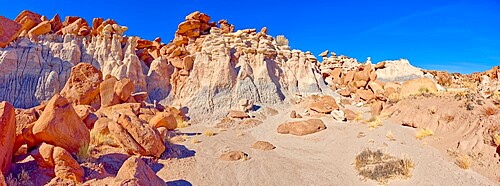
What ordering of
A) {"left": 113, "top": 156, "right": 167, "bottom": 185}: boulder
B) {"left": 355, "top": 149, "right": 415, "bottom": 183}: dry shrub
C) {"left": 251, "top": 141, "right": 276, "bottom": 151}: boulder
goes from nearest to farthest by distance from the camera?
{"left": 113, "top": 156, "right": 167, "bottom": 185}: boulder, {"left": 355, "top": 149, "right": 415, "bottom": 183}: dry shrub, {"left": 251, "top": 141, "right": 276, "bottom": 151}: boulder

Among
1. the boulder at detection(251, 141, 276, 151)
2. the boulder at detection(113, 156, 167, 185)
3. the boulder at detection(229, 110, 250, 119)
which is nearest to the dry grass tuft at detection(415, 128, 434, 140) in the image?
the boulder at detection(251, 141, 276, 151)

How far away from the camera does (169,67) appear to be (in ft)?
81.8

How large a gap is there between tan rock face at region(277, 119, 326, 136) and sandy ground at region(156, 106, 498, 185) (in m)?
0.36

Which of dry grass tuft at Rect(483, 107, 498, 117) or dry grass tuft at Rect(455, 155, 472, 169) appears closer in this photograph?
dry grass tuft at Rect(455, 155, 472, 169)

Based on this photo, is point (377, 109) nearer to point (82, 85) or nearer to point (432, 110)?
point (432, 110)

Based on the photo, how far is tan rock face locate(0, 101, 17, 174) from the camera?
571cm

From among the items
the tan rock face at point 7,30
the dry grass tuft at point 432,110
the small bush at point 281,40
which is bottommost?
the dry grass tuft at point 432,110

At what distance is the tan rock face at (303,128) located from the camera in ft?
48.7

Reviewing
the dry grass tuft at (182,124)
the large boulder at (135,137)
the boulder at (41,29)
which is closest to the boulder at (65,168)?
the large boulder at (135,137)

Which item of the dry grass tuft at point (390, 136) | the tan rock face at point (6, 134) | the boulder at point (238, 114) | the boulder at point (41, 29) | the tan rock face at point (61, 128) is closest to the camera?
the tan rock face at point (6, 134)

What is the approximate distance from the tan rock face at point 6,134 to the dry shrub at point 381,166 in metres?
8.57

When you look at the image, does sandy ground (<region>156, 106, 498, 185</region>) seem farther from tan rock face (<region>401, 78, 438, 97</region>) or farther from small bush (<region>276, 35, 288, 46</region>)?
small bush (<region>276, 35, 288, 46</region>)

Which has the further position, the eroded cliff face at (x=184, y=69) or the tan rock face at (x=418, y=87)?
the eroded cliff face at (x=184, y=69)

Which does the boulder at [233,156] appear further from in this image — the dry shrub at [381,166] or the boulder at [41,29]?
the boulder at [41,29]
